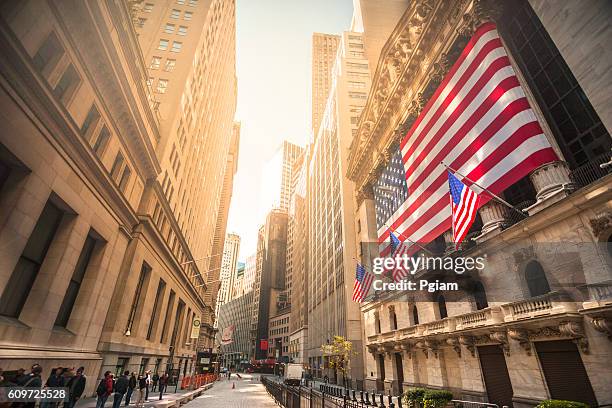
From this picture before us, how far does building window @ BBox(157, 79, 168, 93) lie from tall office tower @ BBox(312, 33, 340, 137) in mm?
105980

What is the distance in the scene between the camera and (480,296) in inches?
815

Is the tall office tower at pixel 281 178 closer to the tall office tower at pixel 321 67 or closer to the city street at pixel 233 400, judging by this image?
the tall office tower at pixel 321 67

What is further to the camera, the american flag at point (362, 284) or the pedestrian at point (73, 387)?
the american flag at point (362, 284)

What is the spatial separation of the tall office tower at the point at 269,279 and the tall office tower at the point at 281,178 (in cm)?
1608

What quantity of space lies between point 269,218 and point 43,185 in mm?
141610

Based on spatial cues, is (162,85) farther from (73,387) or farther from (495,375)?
(495,375)

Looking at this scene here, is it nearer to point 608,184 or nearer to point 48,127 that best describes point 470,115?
point 608,184

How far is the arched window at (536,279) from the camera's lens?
52.9 feet

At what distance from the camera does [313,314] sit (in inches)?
2923

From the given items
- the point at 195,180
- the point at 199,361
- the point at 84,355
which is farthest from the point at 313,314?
the point at 84,355

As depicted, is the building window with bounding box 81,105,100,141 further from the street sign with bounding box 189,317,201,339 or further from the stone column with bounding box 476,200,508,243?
the street sign with bounding box 189,317,201,339

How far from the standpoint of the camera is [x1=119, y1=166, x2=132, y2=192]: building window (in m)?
22.2

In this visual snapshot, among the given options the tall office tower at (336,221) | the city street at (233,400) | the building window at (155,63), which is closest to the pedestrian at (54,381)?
the city street at (233,400)

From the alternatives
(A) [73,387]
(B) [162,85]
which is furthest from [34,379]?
(B) [162,85]
